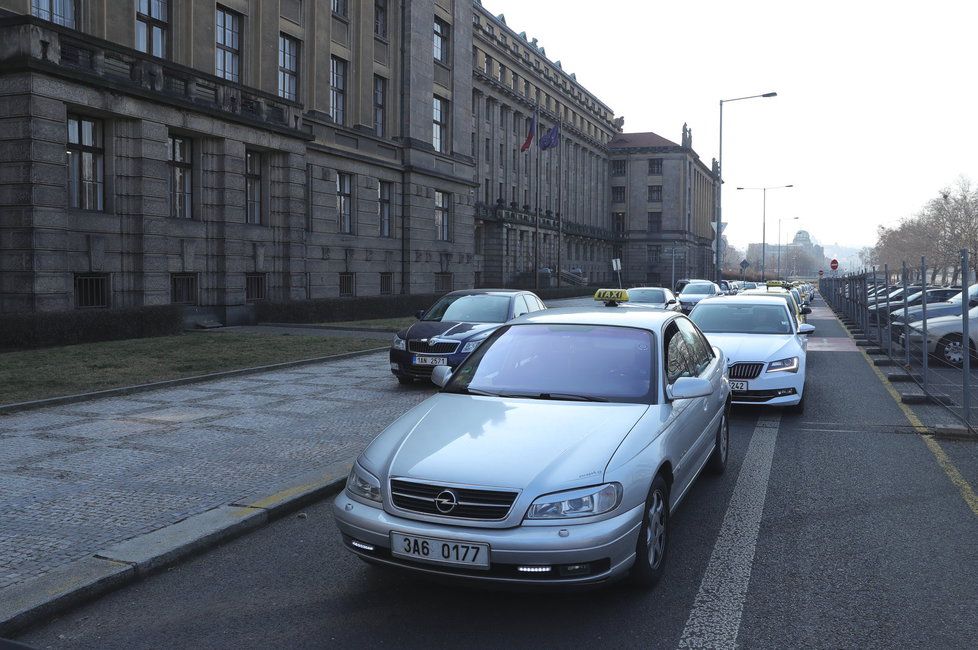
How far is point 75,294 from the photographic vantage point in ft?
67.4

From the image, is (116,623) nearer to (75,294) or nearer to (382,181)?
(75,294)

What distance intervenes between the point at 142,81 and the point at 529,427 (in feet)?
67.8

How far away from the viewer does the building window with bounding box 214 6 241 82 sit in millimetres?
26656

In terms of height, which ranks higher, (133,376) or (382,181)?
(382,181)

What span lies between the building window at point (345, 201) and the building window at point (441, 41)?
11.2 metres

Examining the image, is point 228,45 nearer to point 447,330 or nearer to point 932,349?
point 447,330

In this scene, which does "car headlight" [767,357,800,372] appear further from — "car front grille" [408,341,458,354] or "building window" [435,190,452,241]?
"building window" [435,190,452,241]

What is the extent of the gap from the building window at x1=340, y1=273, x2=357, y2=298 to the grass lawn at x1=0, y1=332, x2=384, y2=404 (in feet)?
39.2

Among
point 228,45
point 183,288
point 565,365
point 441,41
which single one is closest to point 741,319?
→ point 565,365

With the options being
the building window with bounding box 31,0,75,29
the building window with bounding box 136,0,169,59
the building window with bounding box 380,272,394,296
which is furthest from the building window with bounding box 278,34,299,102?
the building window with bounding box 31,0,75,29

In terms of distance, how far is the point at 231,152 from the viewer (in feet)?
82.5

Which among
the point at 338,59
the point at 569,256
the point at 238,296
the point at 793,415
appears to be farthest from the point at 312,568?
the point at 569,256

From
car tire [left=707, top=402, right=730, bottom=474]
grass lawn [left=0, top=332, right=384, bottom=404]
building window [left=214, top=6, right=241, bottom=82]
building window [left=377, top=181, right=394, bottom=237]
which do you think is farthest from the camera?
building window [left=377, top=181, right=394, bottom=237]

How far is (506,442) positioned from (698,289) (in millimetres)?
29682
